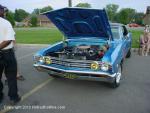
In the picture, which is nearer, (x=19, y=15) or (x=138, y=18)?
(x=138, y=18)

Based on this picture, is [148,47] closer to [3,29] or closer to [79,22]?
[79,22]

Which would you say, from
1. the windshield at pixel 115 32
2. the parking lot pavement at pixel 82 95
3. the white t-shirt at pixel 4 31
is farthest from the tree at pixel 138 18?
the white t-shirt at pixel 4 31

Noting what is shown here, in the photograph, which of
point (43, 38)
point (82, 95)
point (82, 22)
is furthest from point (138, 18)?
point (82, 95)

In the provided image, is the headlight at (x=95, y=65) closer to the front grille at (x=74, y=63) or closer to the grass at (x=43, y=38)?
the front grille at (x=74, y=63)

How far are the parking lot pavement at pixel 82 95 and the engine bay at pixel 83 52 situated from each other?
76cm

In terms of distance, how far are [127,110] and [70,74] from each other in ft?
4.96

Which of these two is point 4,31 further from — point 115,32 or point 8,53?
point 115,32

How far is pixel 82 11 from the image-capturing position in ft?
21.2

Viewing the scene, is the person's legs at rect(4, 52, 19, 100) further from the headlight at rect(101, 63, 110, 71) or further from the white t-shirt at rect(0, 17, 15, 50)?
the headlight at rect(101, 63, 110, 71)

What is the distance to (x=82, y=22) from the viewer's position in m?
7.00

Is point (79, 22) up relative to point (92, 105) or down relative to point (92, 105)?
up

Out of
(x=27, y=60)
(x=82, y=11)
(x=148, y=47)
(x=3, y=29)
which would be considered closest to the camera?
(x=3, y=29)

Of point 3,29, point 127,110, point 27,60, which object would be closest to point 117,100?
point 127,110

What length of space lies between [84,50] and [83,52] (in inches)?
11.4
